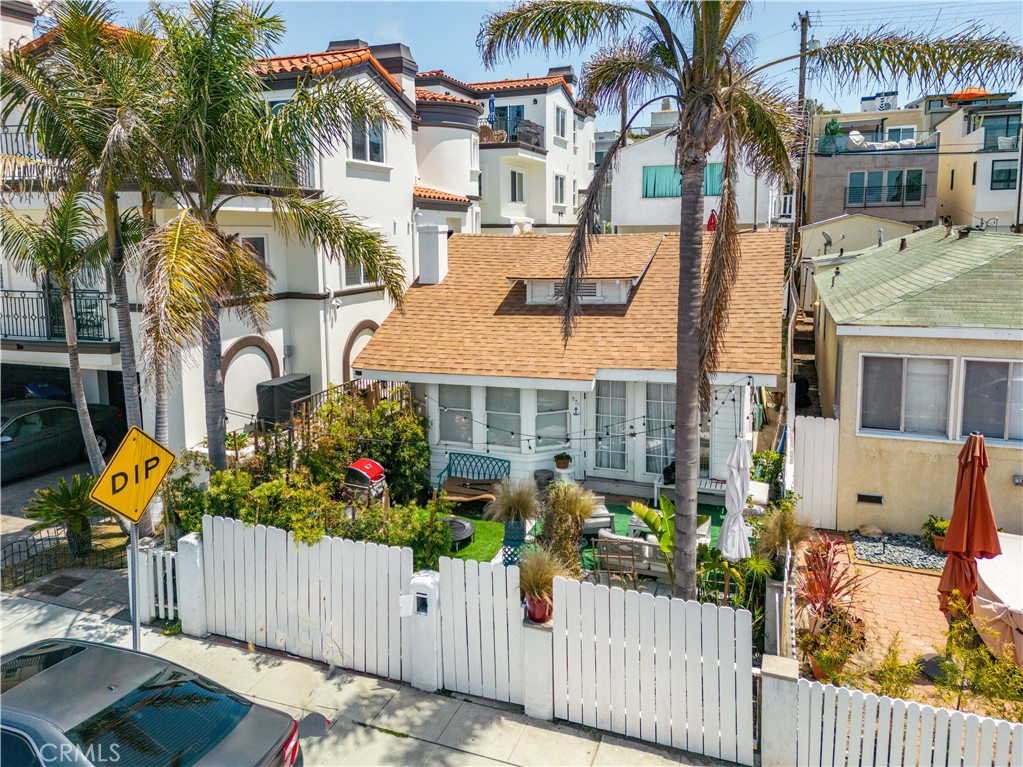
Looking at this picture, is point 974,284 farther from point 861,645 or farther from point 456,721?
point 456,721

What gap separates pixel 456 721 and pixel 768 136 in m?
8.01

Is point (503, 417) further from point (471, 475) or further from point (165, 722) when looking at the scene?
point (165, 722)

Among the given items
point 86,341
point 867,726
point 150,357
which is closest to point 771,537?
point 867,726

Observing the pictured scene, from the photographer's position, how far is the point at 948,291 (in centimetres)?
1391

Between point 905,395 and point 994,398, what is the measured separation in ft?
4.47

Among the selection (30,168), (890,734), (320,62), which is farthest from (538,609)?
(320,62)

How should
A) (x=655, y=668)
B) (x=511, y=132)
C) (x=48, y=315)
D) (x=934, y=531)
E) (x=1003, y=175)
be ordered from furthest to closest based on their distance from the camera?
(x=1003, y=175) → (x=511, y=132) → (x=48, y=315) → (x=934, y=531) → (x=655, y=668)

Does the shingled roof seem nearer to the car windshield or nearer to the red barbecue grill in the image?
the red barbecue grill

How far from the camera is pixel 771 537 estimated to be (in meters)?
9.74

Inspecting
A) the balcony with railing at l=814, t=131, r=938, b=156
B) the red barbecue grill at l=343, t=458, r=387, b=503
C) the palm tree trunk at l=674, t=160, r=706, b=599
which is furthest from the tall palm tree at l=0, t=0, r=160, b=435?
the balcony with railing at l=814, t=131, r=938, b=156

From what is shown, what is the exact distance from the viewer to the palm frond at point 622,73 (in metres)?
9.33

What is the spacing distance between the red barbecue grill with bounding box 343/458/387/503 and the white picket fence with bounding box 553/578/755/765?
20.1 feet

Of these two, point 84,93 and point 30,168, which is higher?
point 84,93

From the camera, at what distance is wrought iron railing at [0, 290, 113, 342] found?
15.8 m
